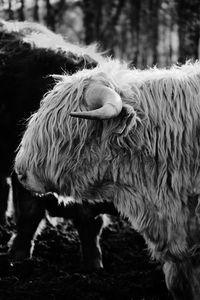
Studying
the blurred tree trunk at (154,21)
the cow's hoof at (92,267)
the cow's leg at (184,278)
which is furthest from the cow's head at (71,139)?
the blurred tree trunk at (154,21)

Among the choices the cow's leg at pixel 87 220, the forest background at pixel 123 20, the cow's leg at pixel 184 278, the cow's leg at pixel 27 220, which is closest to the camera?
the cow's leg at pixel 184 278

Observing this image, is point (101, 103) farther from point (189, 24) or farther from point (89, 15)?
point (89, 15)

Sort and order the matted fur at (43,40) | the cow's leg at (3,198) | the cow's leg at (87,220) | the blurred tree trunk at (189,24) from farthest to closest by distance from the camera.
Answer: the blurred tree trunk at (189,24)
the cow's leg at (3,198)
the matted fur at (43,40)
the cow's leg at (87,220)

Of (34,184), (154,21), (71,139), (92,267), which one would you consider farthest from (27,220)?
(154,21)

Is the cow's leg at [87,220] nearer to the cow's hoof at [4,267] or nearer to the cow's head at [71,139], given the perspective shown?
the cow's hoof at [4,267]

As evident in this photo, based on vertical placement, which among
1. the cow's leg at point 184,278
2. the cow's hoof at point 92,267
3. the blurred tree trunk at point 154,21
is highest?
the cow's leg at point 184,278

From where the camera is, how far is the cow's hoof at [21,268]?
4.88m

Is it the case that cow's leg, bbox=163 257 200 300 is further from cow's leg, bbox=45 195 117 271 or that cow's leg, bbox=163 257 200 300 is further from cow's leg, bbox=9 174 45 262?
cow's leg, bbox=9 174 45 262

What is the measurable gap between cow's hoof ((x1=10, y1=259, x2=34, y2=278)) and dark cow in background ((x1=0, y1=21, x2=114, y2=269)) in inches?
17.5

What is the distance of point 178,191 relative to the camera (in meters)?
3.47

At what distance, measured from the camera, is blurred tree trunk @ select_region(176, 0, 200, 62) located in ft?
49.7

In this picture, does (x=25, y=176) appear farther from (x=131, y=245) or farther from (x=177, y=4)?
(x=177, y=4)

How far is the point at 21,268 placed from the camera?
195 inches

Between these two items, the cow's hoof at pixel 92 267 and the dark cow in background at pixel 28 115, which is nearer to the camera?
the cow's hoof at pixel 92 267
